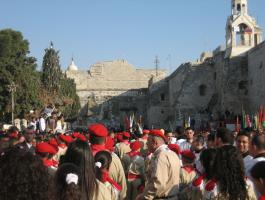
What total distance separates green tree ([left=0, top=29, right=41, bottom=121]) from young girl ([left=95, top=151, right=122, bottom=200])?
30567 mm

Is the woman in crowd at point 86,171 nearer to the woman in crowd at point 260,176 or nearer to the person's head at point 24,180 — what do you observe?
the person's head at point 24,180

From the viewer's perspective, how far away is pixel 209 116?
44062 mm

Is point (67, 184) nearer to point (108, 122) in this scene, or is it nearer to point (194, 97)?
point (194, 97)

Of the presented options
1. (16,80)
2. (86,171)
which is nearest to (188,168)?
(86,171)

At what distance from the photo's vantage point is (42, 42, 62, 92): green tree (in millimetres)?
46094

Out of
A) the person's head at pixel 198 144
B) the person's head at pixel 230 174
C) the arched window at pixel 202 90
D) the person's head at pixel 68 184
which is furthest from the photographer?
the arched window at pixel 202 90

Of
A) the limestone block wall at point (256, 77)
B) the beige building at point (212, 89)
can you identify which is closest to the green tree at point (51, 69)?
the beige building at point (212, 89)

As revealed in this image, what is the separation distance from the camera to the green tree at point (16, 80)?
3584 centimetres

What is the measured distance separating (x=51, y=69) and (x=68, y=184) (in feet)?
145

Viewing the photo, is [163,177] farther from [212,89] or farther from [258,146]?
[212,89]

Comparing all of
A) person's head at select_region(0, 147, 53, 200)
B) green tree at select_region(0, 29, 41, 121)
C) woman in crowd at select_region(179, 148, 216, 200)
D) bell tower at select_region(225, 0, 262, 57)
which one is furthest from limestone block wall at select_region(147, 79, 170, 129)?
person's head at select_region(0, 147, 53, 200)

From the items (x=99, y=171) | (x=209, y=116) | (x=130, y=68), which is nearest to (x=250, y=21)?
(x=209, y=116)

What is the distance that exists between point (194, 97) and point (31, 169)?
4500cm

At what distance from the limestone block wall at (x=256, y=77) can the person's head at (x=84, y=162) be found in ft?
108
